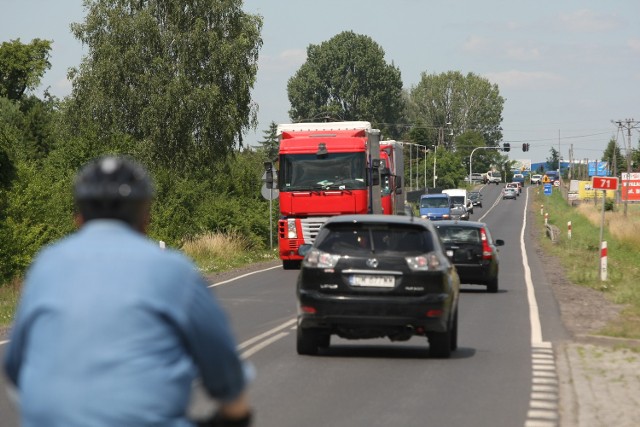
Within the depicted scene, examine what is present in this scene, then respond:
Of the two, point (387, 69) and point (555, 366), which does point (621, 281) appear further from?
point (387, 69)

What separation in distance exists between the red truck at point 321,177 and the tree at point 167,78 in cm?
2471

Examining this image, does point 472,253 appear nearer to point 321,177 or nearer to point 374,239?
point 321,177

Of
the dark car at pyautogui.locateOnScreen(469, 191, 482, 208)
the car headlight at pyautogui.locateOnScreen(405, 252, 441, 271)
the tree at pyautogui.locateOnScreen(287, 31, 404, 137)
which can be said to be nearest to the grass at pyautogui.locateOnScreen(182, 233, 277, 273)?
the car headlight at pyautogui.locateOnScreen(405, 252, 441, 271)

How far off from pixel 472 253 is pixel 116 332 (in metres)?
24.2

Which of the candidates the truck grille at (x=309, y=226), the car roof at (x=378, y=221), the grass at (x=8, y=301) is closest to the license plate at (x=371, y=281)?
the car roof at (x=378, y=221)

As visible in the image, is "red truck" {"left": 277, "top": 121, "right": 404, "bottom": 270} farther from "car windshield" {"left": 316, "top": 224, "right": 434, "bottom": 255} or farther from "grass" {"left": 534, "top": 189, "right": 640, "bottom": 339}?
"car windshield" {"left": 316, "top": 224, "right": 434, "bottom": 255}

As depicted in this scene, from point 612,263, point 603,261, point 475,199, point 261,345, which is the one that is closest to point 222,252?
point 612,263

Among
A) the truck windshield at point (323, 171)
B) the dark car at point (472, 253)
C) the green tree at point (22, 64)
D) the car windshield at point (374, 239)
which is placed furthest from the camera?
the green tree at point (22, 64)

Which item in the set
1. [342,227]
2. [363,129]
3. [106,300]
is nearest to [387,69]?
[363,129]

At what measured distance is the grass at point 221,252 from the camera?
1524 inches

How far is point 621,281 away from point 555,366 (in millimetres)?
18219

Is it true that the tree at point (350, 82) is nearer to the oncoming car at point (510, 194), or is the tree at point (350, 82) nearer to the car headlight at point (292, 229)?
the oncoming car at point (510, 194)

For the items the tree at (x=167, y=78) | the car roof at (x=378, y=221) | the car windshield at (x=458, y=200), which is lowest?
the car windshield at (x=458, y=200)

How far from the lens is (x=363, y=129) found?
1364 inches
